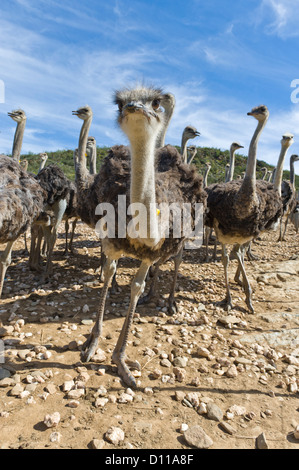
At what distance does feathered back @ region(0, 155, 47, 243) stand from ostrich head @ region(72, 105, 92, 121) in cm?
245

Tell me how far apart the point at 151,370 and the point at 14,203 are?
196 centimetres

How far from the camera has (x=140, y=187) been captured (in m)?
2.30

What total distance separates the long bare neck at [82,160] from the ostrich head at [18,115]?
963mm

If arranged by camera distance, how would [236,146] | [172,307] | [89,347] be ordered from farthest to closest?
[236,146]
[172,307]
[89,347]

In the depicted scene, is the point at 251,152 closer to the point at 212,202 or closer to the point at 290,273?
the point at 212,202

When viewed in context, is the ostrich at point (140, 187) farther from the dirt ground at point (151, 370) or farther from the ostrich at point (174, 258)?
the ostrich at point (174, 258)

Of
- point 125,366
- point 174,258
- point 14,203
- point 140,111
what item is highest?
point 140,111

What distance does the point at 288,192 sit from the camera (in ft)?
31.3

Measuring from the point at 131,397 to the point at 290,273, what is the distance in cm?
431

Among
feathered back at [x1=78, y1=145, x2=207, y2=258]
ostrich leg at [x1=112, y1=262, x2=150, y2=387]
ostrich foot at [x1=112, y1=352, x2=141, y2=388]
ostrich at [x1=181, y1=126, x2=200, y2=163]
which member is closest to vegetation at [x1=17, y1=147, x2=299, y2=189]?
ostrich at [x1=181, y1=126, x2=200, y2=163]

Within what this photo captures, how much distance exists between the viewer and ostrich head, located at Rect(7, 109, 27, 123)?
17.9ft

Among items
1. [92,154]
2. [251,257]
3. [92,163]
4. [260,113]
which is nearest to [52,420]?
[260,113]

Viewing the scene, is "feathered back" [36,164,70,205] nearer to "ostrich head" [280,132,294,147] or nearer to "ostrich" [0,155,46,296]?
"ostrich" [0,155,46,296]

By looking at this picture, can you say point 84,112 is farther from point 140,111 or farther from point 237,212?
point 140,111
